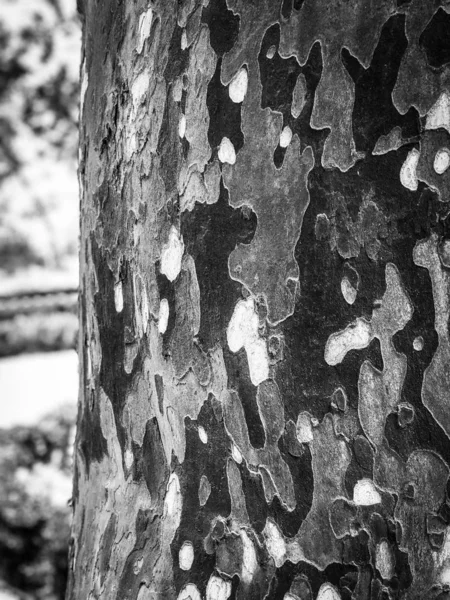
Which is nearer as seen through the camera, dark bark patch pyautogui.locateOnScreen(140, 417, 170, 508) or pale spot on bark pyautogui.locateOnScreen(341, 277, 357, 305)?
pale spot on bark pyautogui.locateOnScreen(341, 277, 357, 305)

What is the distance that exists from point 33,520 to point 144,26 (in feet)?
9.45

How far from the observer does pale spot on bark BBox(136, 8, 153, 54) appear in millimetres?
875

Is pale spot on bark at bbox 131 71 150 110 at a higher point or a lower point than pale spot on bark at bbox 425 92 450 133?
higher

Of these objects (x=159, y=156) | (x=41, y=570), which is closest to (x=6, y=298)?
(x=41, y=570)

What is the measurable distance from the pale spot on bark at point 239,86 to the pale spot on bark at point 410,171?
0.76 ft

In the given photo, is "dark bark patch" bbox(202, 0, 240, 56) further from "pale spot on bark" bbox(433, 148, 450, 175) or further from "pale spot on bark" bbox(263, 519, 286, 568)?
"pale spot on bark" bbox(263, 519, 286, 568)

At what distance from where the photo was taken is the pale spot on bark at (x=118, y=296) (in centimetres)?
91

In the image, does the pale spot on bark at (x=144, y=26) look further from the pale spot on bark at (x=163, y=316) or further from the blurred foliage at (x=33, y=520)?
the blurred foliage at (x=33, y=520)

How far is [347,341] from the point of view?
696 millimetres

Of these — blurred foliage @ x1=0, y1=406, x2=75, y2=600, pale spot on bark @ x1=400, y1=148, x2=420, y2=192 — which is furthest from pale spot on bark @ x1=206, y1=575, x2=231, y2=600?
blurred foliage @ x1=0, y1=406, x2=75, y2=600

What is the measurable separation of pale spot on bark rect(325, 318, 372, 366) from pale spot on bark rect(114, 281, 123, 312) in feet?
1.13

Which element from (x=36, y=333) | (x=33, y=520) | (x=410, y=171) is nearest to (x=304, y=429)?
(x=410, y=171)

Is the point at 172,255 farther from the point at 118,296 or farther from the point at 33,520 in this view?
the point at 33,520

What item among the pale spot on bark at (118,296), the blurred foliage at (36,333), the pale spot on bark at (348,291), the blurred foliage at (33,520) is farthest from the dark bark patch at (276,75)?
the blurred foliage at (36,333)
